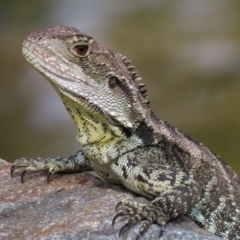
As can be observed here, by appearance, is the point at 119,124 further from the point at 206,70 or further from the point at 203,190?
the point at 206,70

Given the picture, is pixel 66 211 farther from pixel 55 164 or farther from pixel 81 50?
pixel 81 50

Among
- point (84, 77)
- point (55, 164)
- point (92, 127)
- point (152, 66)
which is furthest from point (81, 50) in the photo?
point (152, 66)

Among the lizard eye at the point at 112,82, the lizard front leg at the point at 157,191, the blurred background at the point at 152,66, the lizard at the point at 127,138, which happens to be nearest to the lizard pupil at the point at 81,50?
the lizard at the point at 127,138

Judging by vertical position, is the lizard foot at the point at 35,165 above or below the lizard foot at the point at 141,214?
below

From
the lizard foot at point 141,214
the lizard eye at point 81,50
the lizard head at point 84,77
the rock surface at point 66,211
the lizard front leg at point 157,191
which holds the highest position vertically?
the lizard eye at point 81,50

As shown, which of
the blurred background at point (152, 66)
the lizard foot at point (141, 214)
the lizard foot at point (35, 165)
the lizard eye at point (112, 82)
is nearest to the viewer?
the lizard foot at point (141, 214)

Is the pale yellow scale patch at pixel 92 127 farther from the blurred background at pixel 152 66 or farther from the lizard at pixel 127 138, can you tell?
the blurred background at pixel 152 66

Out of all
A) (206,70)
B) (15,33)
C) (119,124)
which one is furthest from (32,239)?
(15,33)
